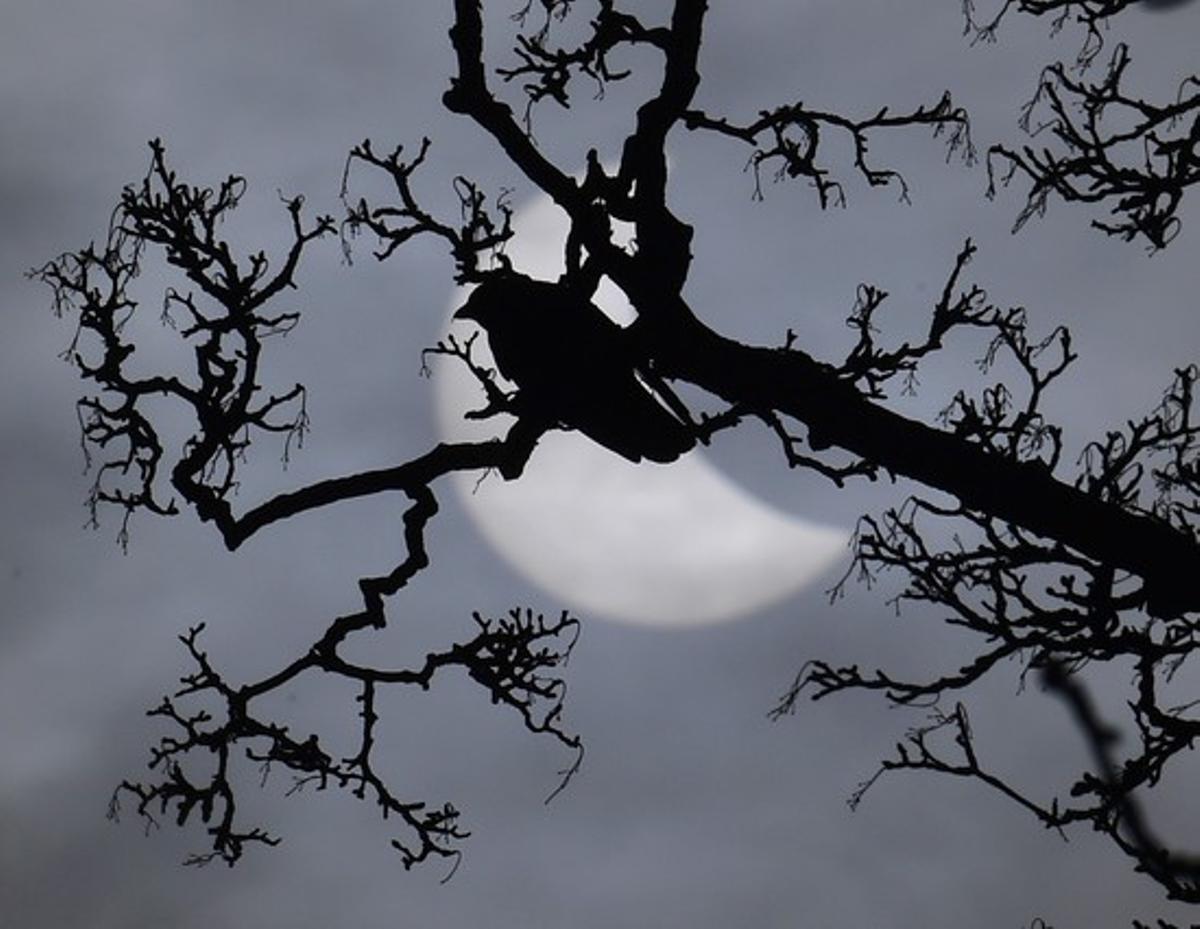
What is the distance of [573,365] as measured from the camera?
21.4ft

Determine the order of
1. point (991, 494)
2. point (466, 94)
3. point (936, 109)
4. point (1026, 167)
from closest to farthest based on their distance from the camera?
point (991, 494) → point (466, 94) → point (1026, 167) → point (936, 109)

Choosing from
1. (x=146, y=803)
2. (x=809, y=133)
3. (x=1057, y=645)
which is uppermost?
(x=809, y=133)

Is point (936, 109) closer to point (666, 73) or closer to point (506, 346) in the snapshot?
point (666, 73)

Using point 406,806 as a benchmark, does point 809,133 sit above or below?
above

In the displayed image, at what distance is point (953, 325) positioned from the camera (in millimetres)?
7535

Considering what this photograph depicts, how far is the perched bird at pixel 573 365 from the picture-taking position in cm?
650

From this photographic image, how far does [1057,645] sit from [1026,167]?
2833mm

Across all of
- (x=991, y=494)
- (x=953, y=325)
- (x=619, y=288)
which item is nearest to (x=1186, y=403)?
(x=953, y=325)

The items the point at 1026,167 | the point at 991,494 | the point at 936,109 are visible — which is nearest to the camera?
the point at 991,494

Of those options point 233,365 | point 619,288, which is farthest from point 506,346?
point 233,365

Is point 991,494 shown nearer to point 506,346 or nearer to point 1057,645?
point 1057,645

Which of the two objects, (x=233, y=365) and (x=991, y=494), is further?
(x=233, y=365)

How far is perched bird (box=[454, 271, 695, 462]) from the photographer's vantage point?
650cm

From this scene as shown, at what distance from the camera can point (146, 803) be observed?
27.5 feet
